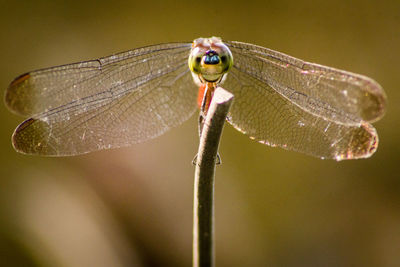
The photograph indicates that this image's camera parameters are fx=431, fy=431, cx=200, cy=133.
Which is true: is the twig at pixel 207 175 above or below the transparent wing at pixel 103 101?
below

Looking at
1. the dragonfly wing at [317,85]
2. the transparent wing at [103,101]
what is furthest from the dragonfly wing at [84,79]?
the dragonfly wing at [317,85]

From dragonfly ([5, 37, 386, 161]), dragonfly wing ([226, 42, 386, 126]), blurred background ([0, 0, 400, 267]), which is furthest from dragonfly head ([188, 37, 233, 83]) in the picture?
blurred background ([0, 0, 400, 267])

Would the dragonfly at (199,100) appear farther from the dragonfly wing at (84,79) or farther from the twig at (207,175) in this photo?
the twig at (207,175)

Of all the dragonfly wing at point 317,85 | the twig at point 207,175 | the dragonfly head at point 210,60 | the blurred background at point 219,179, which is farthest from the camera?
the blurred background at point 219,179

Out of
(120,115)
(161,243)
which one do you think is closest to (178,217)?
(161,243)

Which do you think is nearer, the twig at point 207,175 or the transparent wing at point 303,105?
the twig at point 207,175

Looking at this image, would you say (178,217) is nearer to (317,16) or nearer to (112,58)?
(112,58)

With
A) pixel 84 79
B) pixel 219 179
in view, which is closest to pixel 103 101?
pixel 84 79
